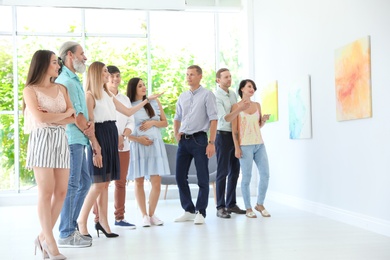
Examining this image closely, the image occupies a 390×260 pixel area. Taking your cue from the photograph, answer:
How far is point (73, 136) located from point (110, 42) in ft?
18.9

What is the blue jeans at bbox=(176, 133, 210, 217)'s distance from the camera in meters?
6.09

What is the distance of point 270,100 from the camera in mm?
8562

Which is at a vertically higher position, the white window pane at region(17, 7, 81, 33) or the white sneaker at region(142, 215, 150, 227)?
the white window pane at region(17, 7, 81, 33)

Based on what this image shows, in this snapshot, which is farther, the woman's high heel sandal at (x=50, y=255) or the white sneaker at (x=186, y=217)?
the white sneaker at (x=186, y=217)

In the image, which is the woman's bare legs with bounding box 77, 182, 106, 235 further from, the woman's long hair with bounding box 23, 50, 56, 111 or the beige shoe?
the beige shoe

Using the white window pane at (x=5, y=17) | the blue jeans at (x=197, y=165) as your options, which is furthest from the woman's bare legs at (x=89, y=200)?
the white window pane at (x=5, y=17)

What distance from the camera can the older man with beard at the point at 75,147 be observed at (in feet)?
14.9

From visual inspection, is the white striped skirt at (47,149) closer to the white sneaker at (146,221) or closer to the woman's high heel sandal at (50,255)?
the woman's high heel sandal at (50,255)

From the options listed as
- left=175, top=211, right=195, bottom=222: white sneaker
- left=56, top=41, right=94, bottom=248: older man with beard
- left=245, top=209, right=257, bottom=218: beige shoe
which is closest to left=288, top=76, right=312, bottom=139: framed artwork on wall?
left=245, top=209, right=257, bottom=218: beige shoe

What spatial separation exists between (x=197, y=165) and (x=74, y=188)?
1850 mm

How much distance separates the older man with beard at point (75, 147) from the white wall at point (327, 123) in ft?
8.75

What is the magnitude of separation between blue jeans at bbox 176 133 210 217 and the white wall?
1.44 meters

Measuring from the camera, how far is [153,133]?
6.05 meters

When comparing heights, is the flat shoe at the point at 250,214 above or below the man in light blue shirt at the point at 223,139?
below
